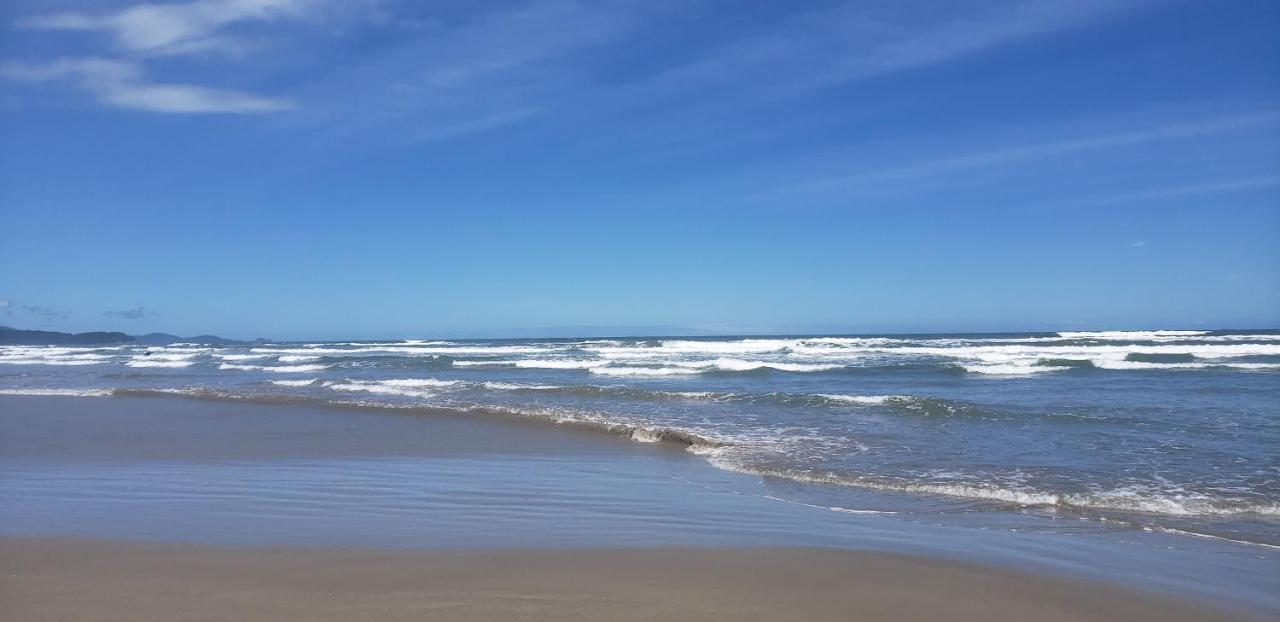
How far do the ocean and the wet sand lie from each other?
195 centimetres

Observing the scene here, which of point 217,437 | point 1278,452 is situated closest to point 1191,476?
point 1278,452

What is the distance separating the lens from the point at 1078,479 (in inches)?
313

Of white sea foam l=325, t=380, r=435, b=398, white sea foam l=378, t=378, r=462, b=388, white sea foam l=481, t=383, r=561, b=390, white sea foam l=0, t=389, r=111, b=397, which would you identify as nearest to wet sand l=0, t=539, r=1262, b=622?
white sea foam l=325, t=380, r=435, b=398

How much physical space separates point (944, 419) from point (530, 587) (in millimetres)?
10284

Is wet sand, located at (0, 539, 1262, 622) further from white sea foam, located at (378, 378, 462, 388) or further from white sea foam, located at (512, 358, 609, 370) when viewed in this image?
white sea foam, located at (512, 358, 609, 370)

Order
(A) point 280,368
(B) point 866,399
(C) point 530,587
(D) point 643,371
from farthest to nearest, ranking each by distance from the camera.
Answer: (A) point 280,368, (D) point 643,371, (B) point 866,399, (C) point 530,587

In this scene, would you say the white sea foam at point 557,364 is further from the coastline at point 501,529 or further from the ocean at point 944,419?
the coastline at point 501,529

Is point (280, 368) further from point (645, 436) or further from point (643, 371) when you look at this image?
point (645, 436)

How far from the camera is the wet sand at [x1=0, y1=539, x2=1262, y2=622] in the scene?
4.09m

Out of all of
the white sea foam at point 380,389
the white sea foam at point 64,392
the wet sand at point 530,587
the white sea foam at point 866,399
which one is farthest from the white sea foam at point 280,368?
the wet sand at point 530,587

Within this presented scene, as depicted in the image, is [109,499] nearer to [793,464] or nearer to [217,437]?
[217,437]

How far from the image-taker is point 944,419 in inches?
507

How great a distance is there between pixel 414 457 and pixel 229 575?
511 cm

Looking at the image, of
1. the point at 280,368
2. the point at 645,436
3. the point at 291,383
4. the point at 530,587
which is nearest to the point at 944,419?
the point at 645,436
